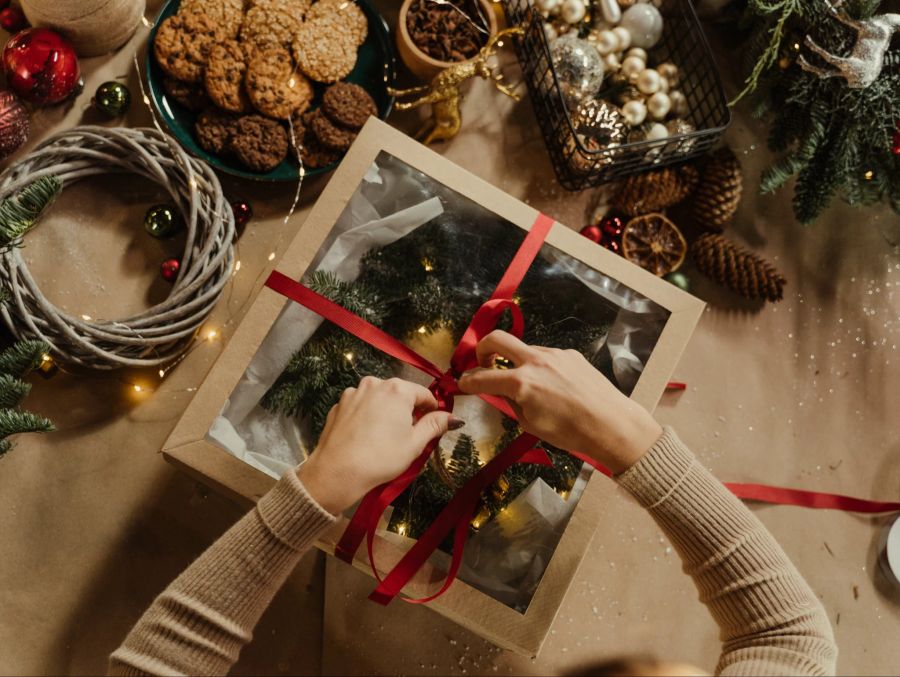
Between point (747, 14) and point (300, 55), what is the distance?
0.70m

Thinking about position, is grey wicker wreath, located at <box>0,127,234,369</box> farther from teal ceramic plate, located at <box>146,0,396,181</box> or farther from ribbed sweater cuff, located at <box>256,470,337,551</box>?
ribbed sweater cuff, located at <box>256,470,337,551</box>

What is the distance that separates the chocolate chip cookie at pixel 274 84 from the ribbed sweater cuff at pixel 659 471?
2.38 feet

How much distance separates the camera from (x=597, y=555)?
115 centimetres

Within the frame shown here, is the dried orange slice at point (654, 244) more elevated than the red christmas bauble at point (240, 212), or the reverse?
the red christmas bauble at point (240, 212)

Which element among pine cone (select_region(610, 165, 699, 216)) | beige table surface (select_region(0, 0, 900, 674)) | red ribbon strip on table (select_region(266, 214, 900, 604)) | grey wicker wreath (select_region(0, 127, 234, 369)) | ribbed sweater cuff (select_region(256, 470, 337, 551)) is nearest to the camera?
ribbed sweater cuff (select_region(256, 470, 337, 551))

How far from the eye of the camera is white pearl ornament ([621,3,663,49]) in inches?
45.8

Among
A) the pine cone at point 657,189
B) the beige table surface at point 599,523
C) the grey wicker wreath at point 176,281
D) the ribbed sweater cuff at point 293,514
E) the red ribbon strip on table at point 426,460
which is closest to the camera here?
the ribbed sweater cuff at point 293,514

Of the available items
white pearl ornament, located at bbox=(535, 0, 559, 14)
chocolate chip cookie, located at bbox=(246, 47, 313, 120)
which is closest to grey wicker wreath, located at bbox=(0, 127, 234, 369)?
chocolate chip cookie, located at bbox=(246, 47, 313, 120)

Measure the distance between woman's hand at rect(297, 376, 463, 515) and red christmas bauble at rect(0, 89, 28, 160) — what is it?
697mm

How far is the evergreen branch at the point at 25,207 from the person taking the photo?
2.67ft

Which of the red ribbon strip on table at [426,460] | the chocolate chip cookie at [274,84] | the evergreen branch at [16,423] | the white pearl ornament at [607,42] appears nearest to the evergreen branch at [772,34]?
the white pearl ornament at [607,42]

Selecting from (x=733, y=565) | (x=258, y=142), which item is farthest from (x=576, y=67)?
(x=733, y=565)

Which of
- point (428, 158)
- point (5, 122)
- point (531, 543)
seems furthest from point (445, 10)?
point (531, 543)

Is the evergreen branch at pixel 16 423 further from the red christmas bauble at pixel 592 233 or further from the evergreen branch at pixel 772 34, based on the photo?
the evergreen branch at pixel 772 34
